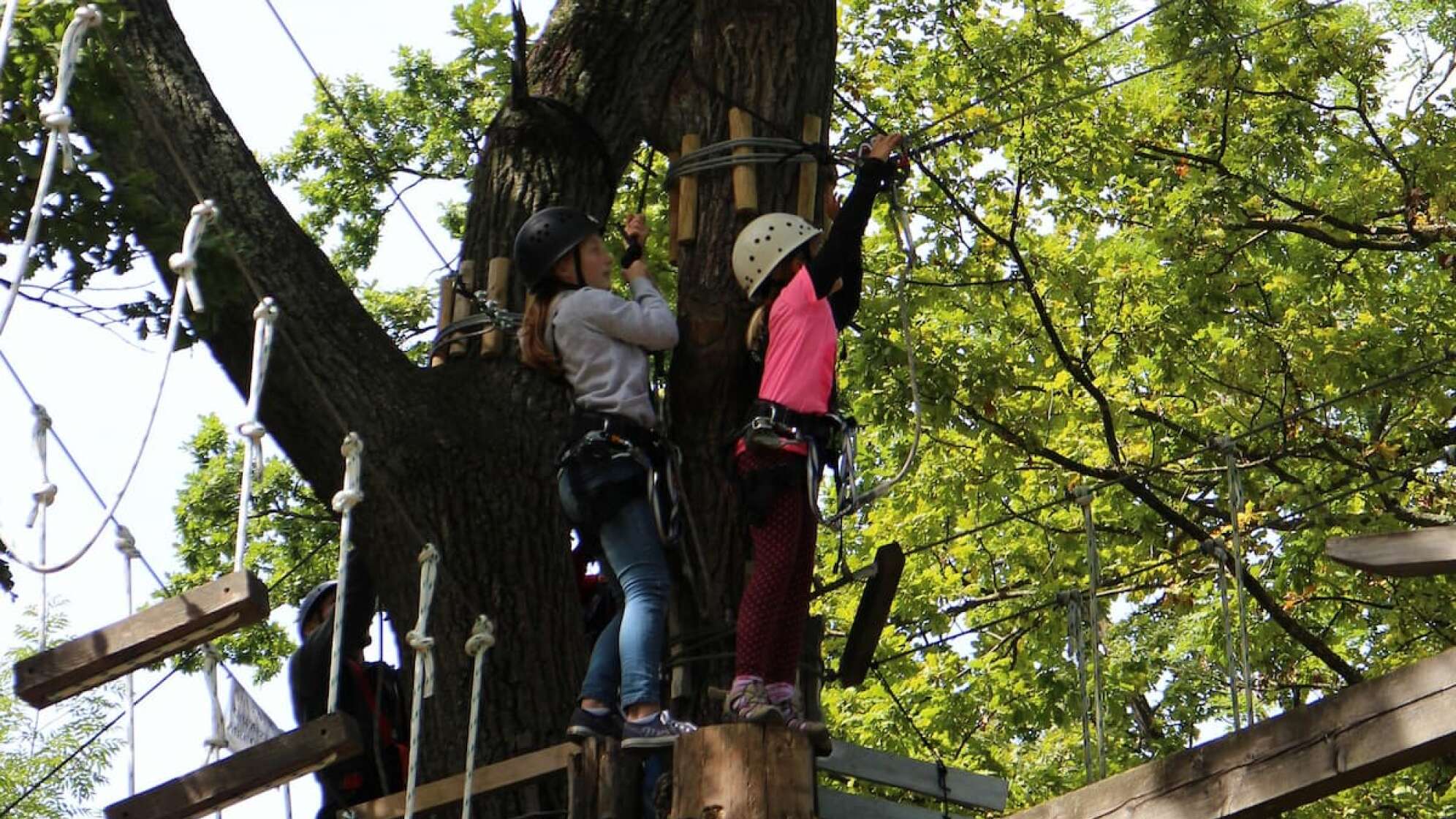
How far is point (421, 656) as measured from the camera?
5.20m

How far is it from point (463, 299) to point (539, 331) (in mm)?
635

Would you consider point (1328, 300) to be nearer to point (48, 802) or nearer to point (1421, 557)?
point (1421, 557)

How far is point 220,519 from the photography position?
10.7 meters

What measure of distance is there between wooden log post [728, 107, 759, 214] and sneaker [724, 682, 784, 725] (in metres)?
1.55

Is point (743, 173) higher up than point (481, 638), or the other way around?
point (743, 173)

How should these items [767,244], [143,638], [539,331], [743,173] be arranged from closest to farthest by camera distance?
[143,638], [539,331], [767,244], [743,173]

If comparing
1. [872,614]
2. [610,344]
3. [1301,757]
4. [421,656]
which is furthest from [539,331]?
[1301,757]

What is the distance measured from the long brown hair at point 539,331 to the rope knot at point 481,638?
0.70 meters

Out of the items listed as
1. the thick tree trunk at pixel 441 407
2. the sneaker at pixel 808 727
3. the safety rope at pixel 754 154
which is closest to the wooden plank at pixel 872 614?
the thick tree trunk at pixel 441 407

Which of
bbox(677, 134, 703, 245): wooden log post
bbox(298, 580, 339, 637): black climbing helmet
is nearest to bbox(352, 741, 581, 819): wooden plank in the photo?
bbox(298, 580, 339, 637): black climbing helmet

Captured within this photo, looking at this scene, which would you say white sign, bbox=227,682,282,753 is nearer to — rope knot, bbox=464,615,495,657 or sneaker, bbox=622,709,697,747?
rope knot, bbox=464,615,495,657

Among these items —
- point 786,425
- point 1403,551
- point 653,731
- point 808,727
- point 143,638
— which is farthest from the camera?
point 786,425

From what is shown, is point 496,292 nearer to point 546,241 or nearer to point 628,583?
point 546,241

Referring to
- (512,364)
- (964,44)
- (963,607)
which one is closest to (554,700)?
(512,364)
